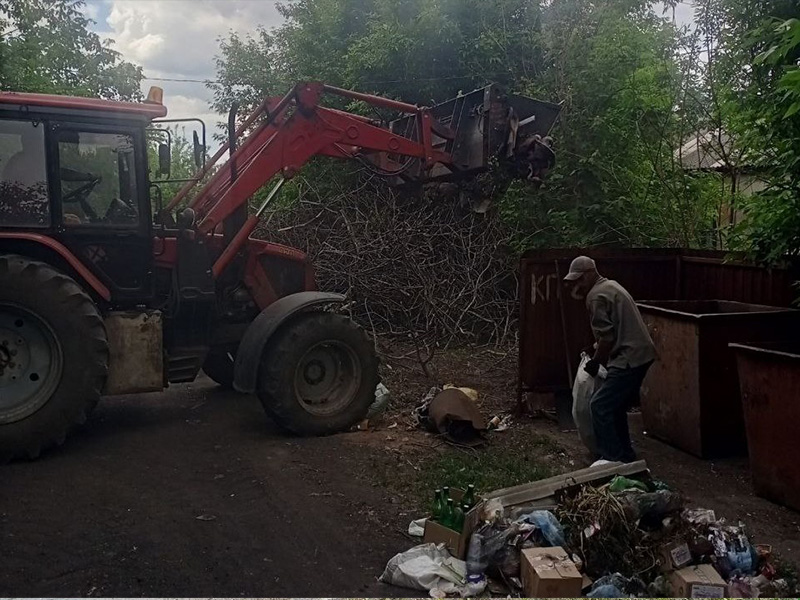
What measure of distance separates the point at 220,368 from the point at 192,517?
3.18m

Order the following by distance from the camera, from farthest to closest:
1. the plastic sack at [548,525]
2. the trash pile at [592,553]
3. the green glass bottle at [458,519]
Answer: the green glass bottle at [458,519] < the plastic sack at [548,525] < the trash pile at [592,553]

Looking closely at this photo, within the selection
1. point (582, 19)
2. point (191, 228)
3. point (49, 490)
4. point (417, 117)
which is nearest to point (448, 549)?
point (49, 490)

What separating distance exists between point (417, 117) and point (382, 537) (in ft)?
13.5

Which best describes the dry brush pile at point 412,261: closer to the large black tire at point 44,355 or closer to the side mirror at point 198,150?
the side mirror at point 198,150

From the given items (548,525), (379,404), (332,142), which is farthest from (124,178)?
(548,525)

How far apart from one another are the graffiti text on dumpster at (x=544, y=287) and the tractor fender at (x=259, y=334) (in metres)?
1.99

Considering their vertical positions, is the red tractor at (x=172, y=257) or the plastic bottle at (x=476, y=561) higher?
the red tractor at (x=172, y=257)

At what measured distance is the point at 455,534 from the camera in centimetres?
401

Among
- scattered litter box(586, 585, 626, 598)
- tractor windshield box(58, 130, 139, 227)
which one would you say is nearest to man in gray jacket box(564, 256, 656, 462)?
scattered litter box(586, 585, 626, 598)

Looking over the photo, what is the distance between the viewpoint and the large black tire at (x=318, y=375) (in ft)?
20.2

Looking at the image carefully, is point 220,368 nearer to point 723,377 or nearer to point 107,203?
point 107,203

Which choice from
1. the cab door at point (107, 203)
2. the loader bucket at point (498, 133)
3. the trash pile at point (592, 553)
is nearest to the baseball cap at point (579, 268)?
the loader bucket at point (498, 133)

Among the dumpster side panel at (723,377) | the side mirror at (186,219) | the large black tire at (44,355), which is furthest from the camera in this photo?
the side mirror at (186,219)

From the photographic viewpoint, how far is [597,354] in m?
5.62
